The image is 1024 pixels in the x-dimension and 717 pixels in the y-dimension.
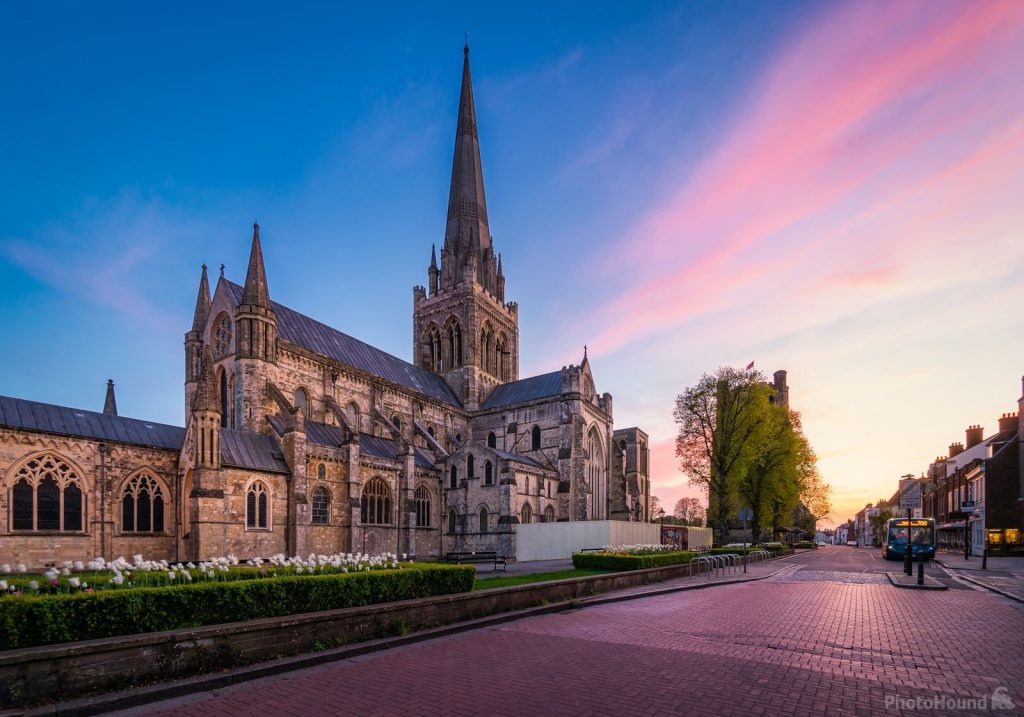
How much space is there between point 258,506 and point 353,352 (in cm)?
1650

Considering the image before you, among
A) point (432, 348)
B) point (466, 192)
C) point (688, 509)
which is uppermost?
point (466, 192)

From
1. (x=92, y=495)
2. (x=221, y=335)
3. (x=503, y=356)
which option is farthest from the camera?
(x=503, y=356)

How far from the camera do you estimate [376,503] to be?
3156 centimetres

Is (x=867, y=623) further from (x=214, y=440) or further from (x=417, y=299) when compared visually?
(x=417, y=299)

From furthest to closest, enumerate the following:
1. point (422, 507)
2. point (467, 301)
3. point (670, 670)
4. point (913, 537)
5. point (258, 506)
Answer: point (467, 301)
point (913, 537)
point (422, 507)
point (258, 506)
point (670, 670)

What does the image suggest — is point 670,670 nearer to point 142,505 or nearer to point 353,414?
→ point 142,505

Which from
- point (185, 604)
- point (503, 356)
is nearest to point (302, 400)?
point (503, 356)

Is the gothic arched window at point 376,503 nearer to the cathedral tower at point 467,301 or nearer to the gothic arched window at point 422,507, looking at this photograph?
the gothic arched window at point 422,507

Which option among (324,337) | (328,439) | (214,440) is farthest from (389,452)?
(214,440)

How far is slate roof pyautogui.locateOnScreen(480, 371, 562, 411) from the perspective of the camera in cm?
4716

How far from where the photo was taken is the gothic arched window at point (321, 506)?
28.0 m

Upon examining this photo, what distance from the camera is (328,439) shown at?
31.5 metres

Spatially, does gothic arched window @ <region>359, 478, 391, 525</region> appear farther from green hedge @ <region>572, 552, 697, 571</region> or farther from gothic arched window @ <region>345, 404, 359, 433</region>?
green hedge @ <region>572, 552, 697, 571</region>

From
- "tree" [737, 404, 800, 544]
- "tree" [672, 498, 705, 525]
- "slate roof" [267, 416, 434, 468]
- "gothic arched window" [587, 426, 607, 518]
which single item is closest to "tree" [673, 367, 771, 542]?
"tree" [737, 404, 800, 544]
